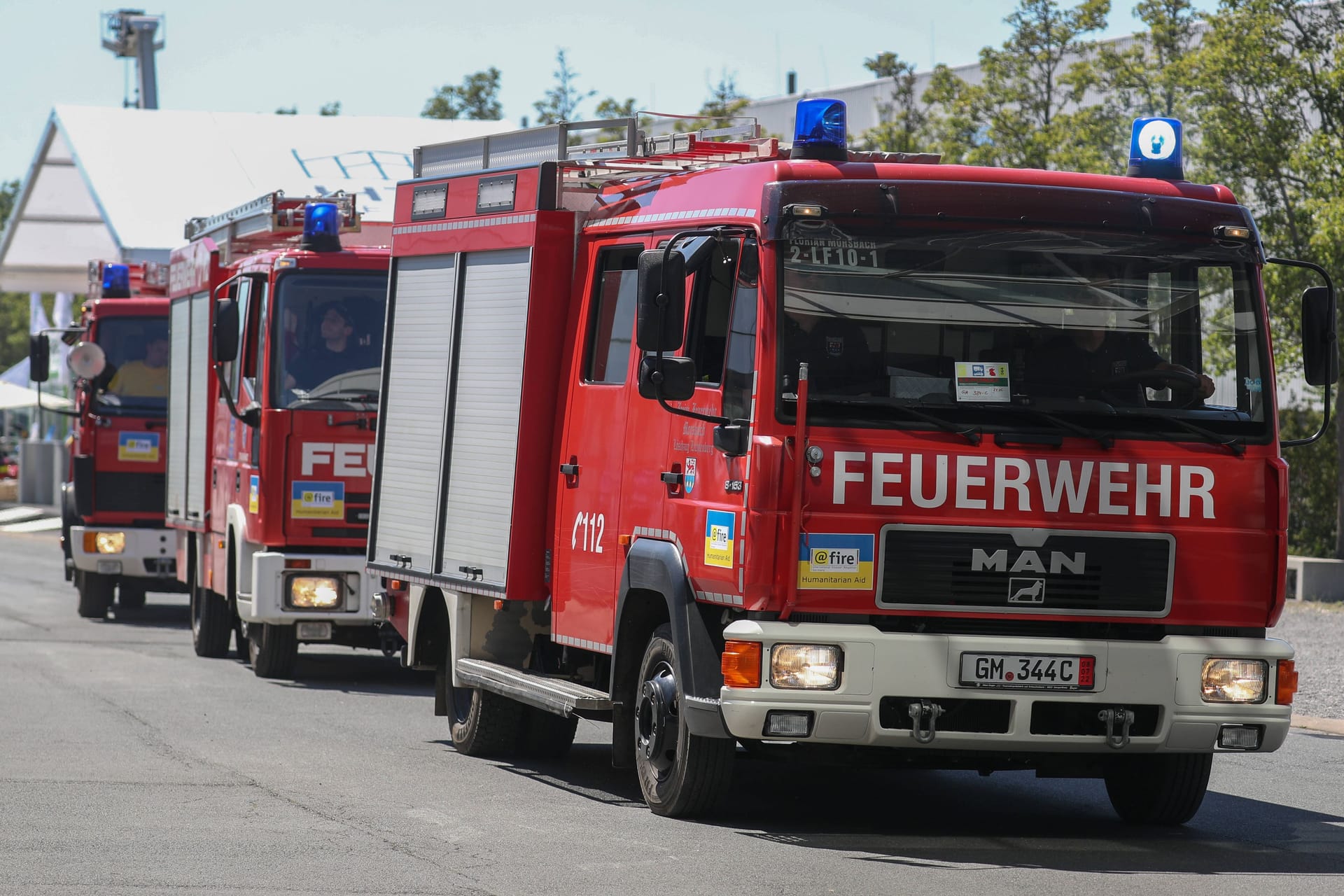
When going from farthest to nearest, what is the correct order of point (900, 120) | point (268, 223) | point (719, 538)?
point (900, 120), point (268, 223), point (719, 538)

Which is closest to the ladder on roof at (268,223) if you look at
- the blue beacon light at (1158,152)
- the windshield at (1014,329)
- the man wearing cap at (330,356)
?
Result: the man wearing cap at (330,356)

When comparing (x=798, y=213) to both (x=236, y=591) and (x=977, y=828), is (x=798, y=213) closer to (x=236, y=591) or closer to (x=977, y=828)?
(x=977, y=828)

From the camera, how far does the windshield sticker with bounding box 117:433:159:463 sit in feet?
66.1

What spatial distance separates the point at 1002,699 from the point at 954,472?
0.91 meters

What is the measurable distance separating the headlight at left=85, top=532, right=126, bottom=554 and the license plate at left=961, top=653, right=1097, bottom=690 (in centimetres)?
1363

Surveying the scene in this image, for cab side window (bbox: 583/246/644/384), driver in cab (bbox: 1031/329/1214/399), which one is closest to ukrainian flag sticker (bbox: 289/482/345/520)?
cab side window (bbox: 583/246/644/384)

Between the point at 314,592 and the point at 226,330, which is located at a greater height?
the point at 226,330

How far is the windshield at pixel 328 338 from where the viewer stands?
1446 cm

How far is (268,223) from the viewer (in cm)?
1567

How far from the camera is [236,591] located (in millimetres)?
15164

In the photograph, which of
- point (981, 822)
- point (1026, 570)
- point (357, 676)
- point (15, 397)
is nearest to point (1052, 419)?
point (1026, 570)

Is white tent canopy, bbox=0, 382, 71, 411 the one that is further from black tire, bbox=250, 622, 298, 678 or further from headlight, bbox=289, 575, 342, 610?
headlight, bbox=289, 575, 342, 610

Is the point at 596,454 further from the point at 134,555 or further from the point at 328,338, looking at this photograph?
the point at 134,555

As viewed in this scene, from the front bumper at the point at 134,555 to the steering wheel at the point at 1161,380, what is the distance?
1360 cm
